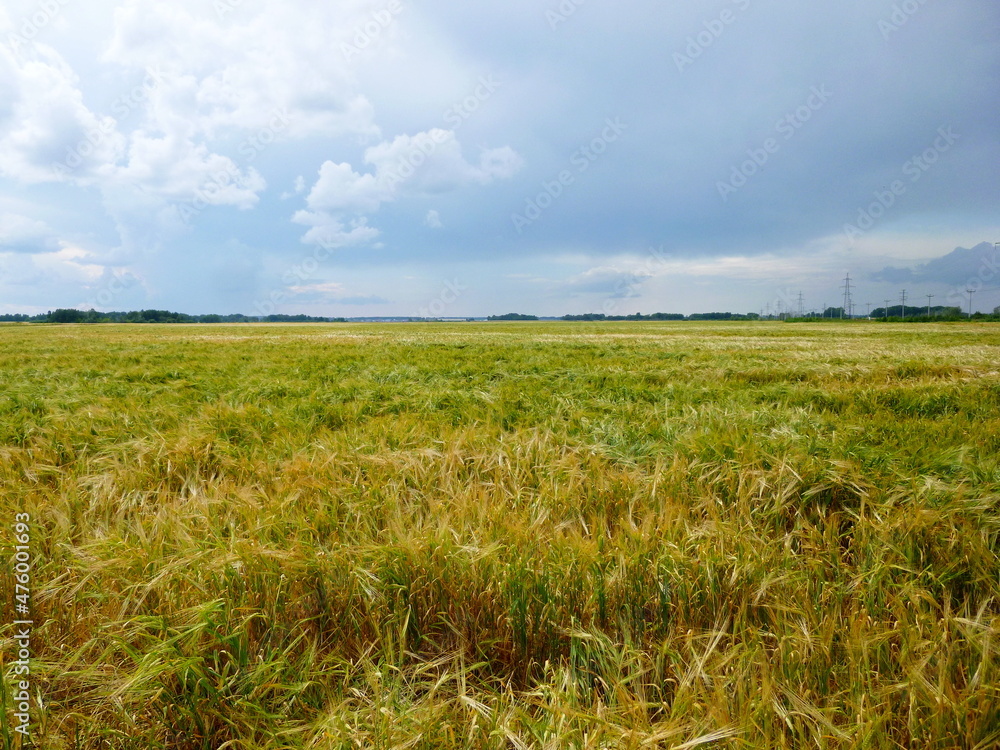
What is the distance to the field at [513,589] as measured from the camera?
153cm

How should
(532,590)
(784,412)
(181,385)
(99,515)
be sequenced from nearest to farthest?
1. (532,590)
2. (99,515)
3. (784,412)
4. (181,385)

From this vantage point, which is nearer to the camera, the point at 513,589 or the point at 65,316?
the point at 513,589

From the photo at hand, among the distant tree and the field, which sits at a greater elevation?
the distant tree

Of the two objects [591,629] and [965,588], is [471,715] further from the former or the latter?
[965,588]

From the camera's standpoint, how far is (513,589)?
6.82 ft

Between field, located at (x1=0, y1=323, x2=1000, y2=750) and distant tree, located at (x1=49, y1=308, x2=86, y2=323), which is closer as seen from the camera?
field, located at (x1=0, y1=323, x2=1000, y2=750)

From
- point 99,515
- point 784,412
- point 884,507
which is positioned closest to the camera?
point 884,507

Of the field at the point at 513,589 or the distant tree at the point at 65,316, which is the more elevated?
the distant tree at the point at 65,316

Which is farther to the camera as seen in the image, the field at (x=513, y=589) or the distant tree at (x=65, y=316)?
the distant tree at (x=65, y=316)

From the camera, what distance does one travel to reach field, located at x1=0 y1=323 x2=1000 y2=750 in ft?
5.02

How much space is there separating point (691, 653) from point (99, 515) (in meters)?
3.92

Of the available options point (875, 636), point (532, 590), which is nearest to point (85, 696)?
point (532, 590)

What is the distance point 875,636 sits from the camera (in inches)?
70.8

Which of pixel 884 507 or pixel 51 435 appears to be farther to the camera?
pixel 51 435
